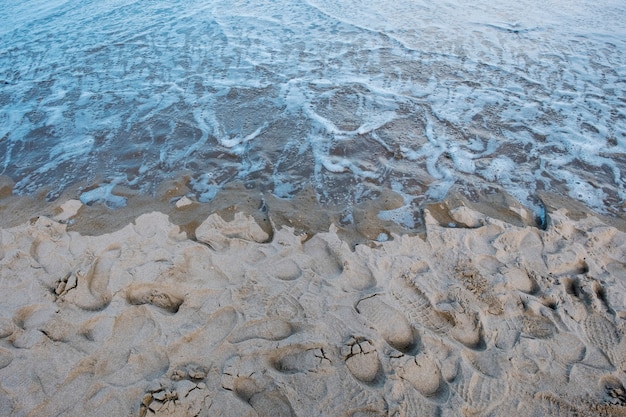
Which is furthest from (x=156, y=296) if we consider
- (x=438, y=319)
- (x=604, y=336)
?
(x=604, y=336)

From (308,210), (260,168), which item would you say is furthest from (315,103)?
(308,210)

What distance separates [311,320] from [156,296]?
115cm

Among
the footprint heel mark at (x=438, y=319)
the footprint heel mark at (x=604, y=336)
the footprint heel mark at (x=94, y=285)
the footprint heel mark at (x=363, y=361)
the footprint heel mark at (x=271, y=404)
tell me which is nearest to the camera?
the footprint heel mark at (x=271, y=404)

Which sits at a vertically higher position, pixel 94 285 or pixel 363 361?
pixel 94 285

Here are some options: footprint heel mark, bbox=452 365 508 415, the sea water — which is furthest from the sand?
the sea water

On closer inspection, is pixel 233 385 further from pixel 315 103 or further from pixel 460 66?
pixel 460 66

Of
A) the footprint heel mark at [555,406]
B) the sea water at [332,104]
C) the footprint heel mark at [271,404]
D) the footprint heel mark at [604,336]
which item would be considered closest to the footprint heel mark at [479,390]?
the footprint heel mark at [555,406]

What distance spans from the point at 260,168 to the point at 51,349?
2459 millimetres

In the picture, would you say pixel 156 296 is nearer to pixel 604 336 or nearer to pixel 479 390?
pixel 479 390

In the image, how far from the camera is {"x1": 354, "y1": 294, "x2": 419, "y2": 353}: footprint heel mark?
237cm

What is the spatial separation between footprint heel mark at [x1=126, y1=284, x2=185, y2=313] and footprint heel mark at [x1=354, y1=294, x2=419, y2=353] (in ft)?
4.24

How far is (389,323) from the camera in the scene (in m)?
2.46

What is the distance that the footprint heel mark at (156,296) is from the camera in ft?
8.62

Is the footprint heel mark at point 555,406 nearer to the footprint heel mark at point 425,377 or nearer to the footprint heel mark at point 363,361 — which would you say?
the footprint heel mark at point 425,377
